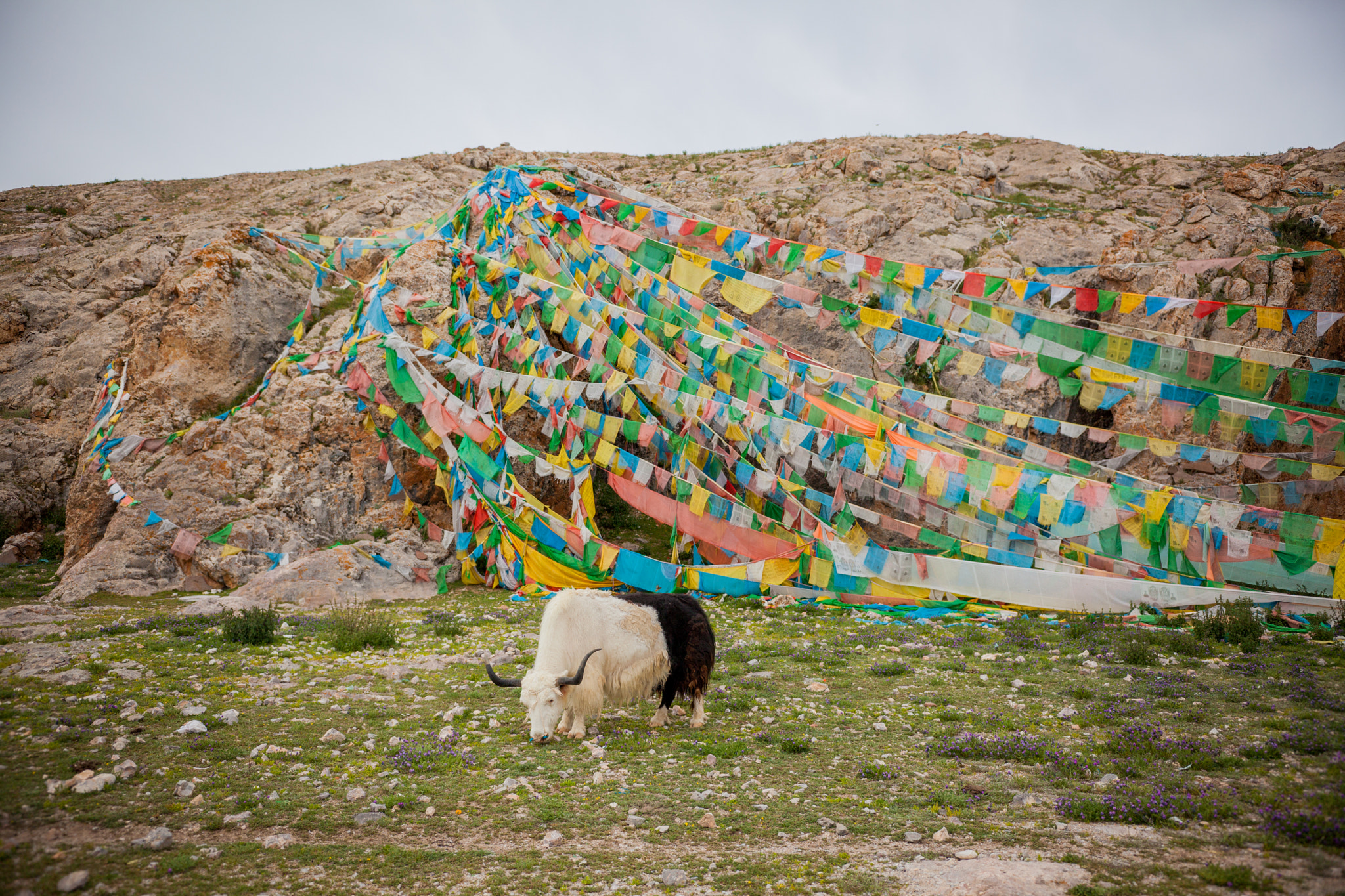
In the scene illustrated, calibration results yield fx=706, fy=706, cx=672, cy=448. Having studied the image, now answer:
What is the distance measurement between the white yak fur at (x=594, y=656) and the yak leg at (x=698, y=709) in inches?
16.7

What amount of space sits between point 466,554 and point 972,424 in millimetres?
11674

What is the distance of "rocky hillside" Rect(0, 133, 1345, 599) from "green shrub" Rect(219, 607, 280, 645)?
3.13 metres

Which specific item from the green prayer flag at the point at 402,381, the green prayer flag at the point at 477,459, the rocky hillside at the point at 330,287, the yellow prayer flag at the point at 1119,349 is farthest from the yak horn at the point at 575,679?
the yellow prayer flag at the point at 1119,349

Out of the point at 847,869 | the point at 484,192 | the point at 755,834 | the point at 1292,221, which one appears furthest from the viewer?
the point at 484,192

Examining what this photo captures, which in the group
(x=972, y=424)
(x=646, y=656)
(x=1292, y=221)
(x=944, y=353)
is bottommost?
(x=646, y=656)

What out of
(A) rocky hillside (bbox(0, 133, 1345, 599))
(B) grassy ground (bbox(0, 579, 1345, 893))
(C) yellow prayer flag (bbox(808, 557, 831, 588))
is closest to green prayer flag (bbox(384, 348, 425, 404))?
(A) rocky hillside (bbox(0, 133, 1345, 599))

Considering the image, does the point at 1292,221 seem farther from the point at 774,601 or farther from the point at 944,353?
the point at 774,601

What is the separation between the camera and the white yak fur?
752 cm

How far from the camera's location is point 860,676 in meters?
9.38

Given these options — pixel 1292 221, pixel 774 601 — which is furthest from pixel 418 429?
pixel 1292 221

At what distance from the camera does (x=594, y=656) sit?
25.3 ft

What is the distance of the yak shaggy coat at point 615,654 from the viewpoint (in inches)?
300

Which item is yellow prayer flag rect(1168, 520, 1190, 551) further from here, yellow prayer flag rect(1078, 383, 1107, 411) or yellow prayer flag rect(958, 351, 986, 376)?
yellow prayer flag rect(958, 351, 986, 376)

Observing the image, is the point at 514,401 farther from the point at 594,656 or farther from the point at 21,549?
the point at 21,549
